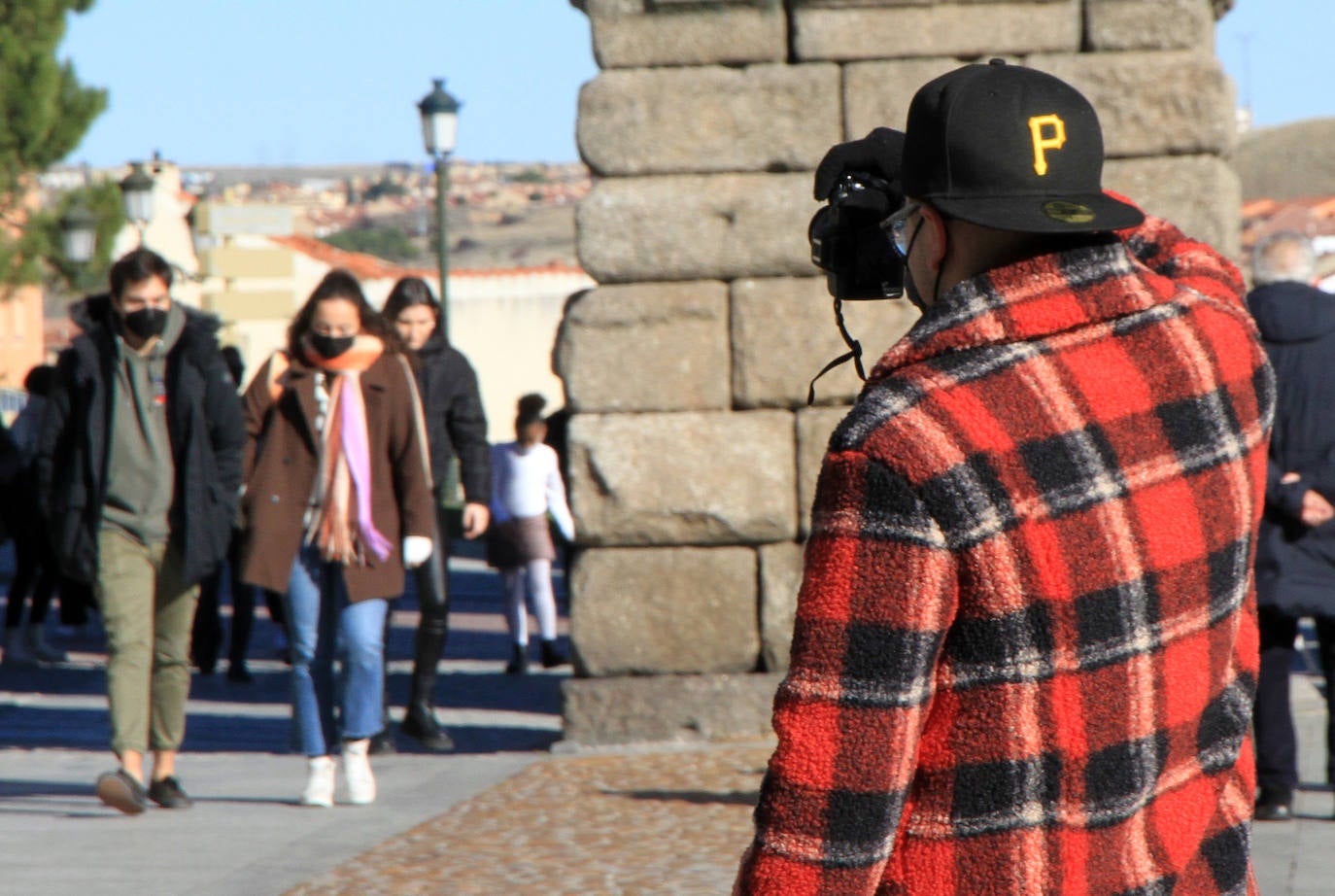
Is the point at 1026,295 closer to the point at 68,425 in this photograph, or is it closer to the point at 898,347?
the point at 898,347

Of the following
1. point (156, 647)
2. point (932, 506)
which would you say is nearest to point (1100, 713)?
point (932, 506)

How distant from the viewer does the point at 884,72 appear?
7664 millimetres

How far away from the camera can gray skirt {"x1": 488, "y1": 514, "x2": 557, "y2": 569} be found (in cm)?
1091

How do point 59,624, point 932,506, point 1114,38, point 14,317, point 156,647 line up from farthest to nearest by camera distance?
1. point 14,317
2. point 59,624
3. point 1114,38
4. point 156,647
5. point 932,506

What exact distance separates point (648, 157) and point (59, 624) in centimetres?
727

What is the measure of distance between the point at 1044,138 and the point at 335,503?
198 inches

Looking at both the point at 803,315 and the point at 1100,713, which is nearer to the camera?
the point at 1100,713

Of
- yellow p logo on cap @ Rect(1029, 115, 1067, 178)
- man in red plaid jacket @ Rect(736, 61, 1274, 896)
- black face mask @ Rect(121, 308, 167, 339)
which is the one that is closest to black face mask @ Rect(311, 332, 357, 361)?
black face mask @ Rect(121, 308, 167, 339)

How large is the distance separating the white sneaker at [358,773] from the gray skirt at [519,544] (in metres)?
4.02

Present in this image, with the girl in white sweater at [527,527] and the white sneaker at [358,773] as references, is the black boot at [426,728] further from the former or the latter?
the girl in white sweater at [527,527]

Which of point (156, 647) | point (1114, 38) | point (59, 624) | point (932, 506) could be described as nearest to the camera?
point (932, 506)

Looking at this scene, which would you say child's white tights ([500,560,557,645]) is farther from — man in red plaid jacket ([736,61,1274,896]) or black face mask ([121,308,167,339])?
man in red plaid jacket ([736,61,1274,896])

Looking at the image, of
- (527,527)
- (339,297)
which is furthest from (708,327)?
(527,527)

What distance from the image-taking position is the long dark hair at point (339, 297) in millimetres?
6961
